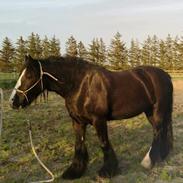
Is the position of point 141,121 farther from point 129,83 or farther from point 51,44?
point 51,44

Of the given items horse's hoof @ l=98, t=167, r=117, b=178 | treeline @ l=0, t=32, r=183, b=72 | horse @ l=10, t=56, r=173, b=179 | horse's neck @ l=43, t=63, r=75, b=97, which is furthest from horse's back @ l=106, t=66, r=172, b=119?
treeline @ l=0, t=32, r=183, b=72

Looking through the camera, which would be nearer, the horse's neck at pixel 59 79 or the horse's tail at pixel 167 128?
the horse's neck at pixel 59 79

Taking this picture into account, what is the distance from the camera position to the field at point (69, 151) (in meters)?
6.04

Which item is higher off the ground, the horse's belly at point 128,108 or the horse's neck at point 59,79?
the horse's neck at point 59,79

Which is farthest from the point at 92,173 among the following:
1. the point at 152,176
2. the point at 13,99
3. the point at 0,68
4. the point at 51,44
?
the point at 51,44

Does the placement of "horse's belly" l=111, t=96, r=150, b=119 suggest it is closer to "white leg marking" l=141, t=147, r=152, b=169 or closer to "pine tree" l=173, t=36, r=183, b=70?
"white leg marking" l=141, t=147, r=152, b=169

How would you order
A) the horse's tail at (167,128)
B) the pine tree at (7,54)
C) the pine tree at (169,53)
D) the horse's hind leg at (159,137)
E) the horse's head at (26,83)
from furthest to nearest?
the pine tree at (169,53) → the pine tree at (7,54) → the horse's tail at (167,128) → the horse's hind leg at (159,137) → the horse's head at (26,83)

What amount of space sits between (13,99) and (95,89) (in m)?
1.32

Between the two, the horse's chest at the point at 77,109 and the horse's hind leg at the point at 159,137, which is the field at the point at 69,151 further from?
the horse's chest at the point at 77,109

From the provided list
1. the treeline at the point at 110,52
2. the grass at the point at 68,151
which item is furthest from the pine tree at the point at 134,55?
the grass at the point at 68,151

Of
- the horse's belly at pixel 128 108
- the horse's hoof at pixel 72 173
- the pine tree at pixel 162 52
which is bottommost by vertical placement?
the horse's hoof at pixel 72 173

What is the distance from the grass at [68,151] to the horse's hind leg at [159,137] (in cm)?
15

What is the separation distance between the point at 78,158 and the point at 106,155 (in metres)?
0.49

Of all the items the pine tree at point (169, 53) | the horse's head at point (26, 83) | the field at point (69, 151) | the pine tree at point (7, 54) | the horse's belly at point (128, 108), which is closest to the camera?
the horse's head at point (26, 83)
